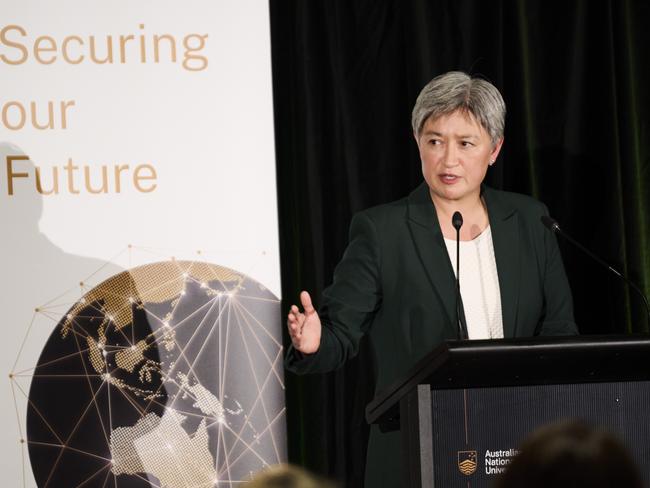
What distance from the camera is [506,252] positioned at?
3.00m

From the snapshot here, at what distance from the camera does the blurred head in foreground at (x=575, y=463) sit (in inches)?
29.4

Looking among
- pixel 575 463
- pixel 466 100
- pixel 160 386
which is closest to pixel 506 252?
pixel 466 100

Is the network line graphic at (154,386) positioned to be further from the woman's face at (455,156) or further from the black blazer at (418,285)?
the woman's face at (455,156)

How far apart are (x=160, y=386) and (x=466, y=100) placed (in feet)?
4.82

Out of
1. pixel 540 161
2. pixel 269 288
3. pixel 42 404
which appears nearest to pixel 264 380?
pixel 269 288

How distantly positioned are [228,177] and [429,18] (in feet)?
3.57

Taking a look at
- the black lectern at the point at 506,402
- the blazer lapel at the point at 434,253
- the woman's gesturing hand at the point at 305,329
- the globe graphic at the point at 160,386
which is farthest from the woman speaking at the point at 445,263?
the globe graphic at the point at 160,386

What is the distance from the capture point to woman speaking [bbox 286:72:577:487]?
2910 mm

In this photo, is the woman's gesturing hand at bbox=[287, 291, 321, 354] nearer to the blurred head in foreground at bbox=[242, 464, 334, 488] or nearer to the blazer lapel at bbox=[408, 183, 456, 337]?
the blazer lapel at bbox=[408, 183, 456, 337]

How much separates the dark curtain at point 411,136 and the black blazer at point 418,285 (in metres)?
0.84

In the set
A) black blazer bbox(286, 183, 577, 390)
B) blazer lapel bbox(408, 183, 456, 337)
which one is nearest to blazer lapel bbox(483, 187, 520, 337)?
black blazer bbox(286, 183, 577, 390)

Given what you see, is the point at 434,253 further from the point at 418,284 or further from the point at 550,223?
the point at 550,223

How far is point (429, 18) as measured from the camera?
4.03 meters

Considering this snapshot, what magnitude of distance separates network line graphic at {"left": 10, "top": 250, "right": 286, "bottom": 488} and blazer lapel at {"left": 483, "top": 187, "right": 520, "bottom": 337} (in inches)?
39.5
